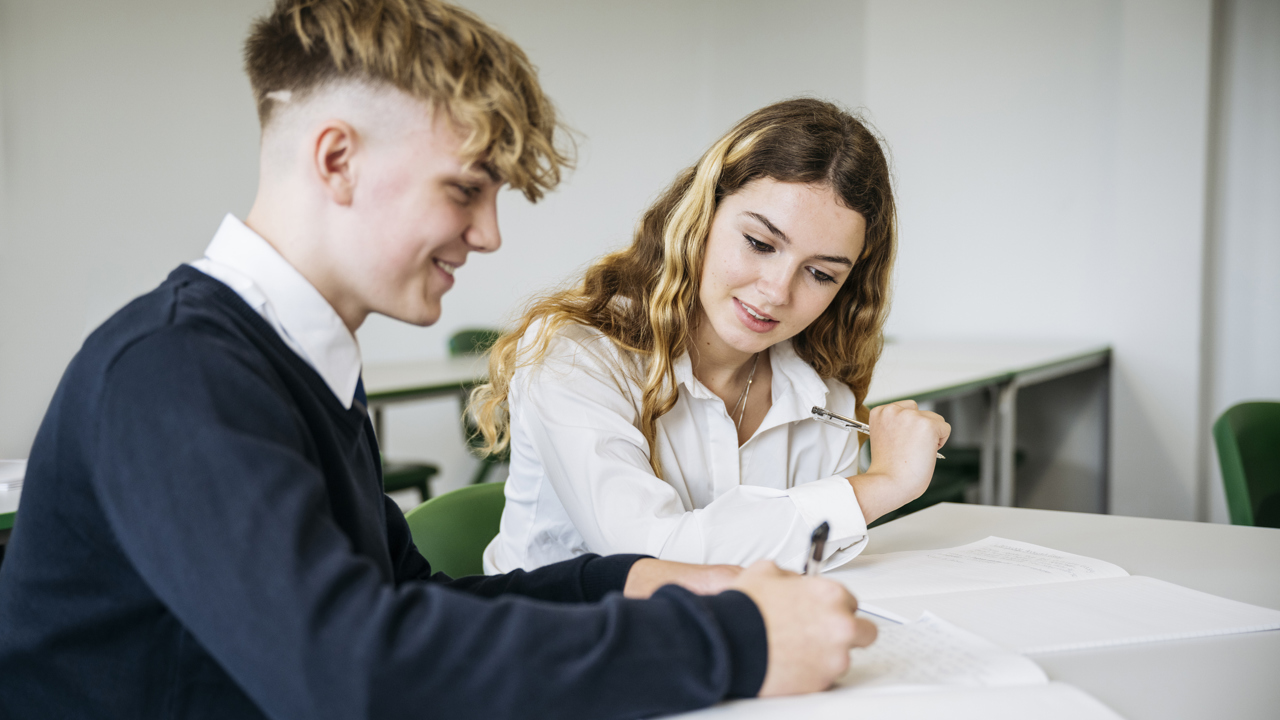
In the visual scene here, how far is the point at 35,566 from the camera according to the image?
0.63m

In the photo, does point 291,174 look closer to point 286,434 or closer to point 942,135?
point 286,434

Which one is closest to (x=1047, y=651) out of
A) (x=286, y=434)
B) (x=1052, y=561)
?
(x=1052, y=561)

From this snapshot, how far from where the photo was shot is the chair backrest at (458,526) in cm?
125

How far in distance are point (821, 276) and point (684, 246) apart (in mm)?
197

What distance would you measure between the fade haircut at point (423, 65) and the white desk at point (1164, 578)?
608 mm

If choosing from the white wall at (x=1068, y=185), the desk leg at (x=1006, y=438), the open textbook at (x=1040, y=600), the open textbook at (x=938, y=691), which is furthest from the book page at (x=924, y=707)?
the white wall at (x=1068, y=185)

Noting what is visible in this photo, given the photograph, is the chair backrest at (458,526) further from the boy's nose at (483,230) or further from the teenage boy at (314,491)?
the boy's nose at (483,230)

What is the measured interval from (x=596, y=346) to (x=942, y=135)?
9.83ft

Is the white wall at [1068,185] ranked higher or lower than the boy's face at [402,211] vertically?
higher

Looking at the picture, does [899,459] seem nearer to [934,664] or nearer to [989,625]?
[989,625]

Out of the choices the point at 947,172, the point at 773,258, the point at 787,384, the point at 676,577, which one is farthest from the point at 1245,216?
the point at 676,577

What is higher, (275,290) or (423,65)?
(423,65)

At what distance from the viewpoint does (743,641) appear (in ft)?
2.08

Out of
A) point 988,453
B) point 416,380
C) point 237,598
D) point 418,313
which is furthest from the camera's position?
point 988,453
